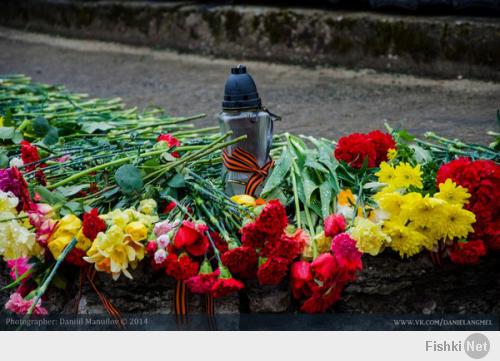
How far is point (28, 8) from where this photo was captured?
748cm

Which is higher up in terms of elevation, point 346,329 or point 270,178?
point 270,178

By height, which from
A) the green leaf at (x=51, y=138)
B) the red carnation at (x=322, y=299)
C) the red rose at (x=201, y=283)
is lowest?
the red carnation at (x=322, y=299)

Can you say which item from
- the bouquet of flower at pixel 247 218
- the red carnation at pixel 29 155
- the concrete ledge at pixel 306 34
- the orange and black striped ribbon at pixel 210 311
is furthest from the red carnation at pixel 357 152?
the concrete ledge at pixel 306 34

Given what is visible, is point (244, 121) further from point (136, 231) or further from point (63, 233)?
point (63, 233)

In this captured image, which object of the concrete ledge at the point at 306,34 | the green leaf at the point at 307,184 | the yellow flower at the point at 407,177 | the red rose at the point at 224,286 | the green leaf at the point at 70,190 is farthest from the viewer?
the concrete ledge at the point at 306,34

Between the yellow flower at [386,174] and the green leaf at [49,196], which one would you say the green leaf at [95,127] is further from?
the yellow flower at [386,174]

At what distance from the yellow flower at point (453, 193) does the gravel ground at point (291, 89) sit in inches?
51.3

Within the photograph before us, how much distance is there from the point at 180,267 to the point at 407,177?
0.61 m

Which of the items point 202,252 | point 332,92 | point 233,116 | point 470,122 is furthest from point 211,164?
point 332,92

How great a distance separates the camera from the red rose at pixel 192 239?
1783 millimetres

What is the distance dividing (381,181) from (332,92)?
2346mm

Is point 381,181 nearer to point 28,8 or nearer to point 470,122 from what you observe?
point 470,122

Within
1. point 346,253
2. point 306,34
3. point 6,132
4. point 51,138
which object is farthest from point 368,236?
point 306,34

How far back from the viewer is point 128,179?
1979 millimetres
